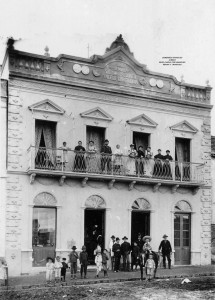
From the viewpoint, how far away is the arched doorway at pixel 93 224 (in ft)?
73.8

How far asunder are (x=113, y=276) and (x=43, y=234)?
12.2 feet

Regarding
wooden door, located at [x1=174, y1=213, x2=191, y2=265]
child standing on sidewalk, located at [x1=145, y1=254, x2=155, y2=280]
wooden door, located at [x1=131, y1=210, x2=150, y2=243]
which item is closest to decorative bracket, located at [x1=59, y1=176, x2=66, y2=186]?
wooden door, located at [x1=131, y1=210, x2=150, y2=243]

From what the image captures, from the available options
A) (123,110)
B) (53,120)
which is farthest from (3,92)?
(123,110)

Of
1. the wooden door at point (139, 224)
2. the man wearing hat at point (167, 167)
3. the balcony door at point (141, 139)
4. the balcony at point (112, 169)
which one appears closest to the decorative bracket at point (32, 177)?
the balcony at point (112, 169)

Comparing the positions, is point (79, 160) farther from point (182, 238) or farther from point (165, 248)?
point (182, 238)

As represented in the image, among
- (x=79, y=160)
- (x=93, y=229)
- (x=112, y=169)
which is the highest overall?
(x=79, y=160)

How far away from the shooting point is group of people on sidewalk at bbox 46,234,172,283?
1817cm

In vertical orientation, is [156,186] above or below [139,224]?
above

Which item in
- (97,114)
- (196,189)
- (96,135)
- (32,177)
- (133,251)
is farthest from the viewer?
(196,189)

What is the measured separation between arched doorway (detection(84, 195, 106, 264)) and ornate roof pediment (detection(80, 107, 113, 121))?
3.71 meters

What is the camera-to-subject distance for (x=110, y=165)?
22844 millimetres

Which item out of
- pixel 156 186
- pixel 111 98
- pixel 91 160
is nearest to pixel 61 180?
pixel 91 160

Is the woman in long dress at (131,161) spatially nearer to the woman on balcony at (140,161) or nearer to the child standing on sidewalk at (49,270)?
the woman on balcony at (140,161)

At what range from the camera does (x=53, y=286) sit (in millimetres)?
17219
